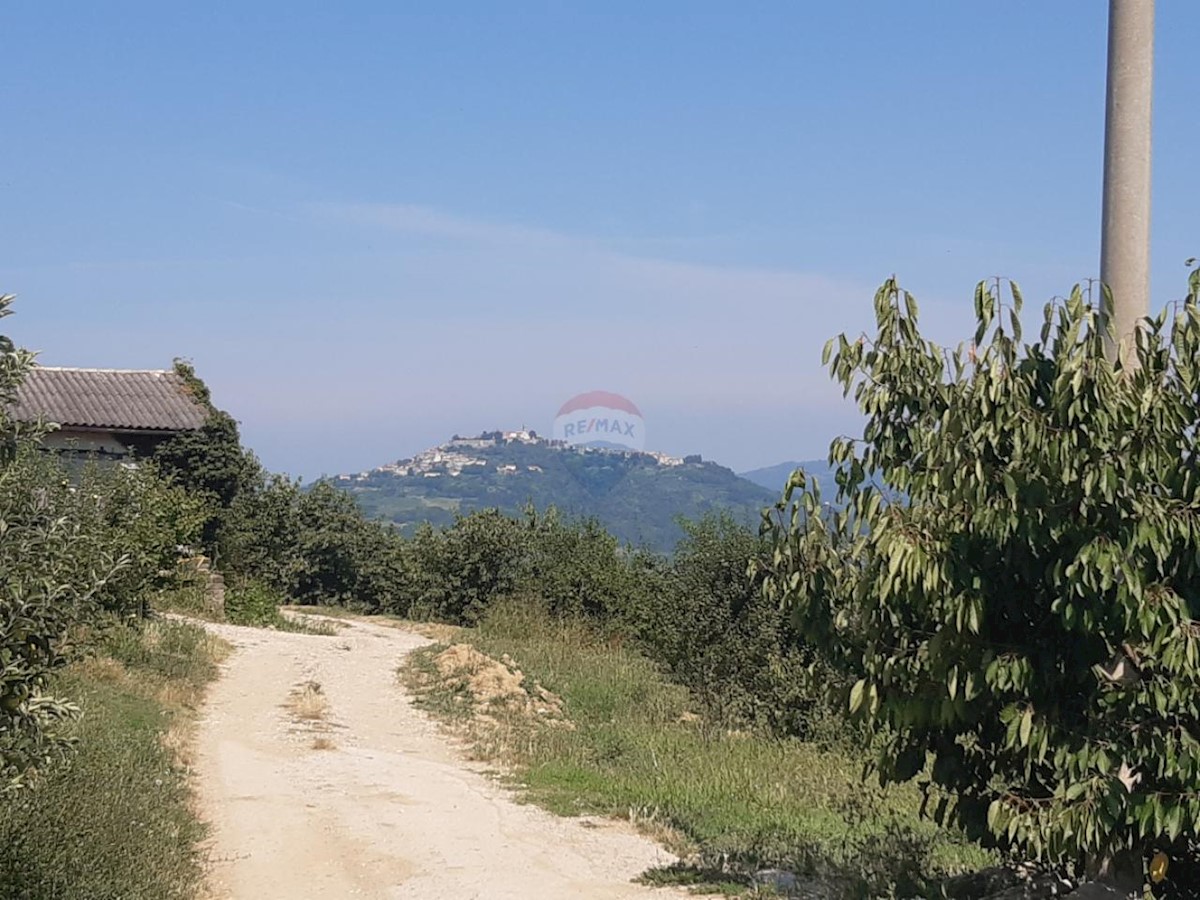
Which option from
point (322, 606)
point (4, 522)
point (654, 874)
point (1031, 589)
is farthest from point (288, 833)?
point (322, 606)

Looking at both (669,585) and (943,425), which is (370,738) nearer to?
(669,585)

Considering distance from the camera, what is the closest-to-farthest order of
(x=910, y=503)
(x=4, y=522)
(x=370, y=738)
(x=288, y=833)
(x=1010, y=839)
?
(x=4, y=522) < (x=1010, y=839) < (x=910, y=503) < (x=288, y=833) < (x=370, y=738)

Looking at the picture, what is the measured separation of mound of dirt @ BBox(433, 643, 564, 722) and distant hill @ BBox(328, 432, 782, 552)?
189 ft

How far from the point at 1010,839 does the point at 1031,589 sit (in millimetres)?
994

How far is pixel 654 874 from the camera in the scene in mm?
7480

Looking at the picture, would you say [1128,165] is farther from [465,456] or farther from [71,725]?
[465,456]

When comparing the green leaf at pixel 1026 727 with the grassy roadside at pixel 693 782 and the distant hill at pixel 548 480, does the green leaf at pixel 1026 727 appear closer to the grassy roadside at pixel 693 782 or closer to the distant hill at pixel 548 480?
the grassy roadside at pixel 693 782

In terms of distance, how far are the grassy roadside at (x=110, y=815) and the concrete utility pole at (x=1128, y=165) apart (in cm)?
494

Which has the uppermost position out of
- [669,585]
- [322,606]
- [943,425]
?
[943,425]

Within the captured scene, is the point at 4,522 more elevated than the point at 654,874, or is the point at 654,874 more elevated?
the point at 4,522

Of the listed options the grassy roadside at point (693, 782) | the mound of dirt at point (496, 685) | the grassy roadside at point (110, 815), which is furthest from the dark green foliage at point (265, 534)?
the grassy roadside at point (110, 815)

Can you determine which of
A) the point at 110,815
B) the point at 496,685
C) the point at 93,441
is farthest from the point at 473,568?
the point at 110,815

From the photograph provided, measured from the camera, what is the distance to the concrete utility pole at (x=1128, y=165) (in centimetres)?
507

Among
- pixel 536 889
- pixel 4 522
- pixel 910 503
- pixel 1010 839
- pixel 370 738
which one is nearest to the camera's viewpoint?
pixel 4 522
